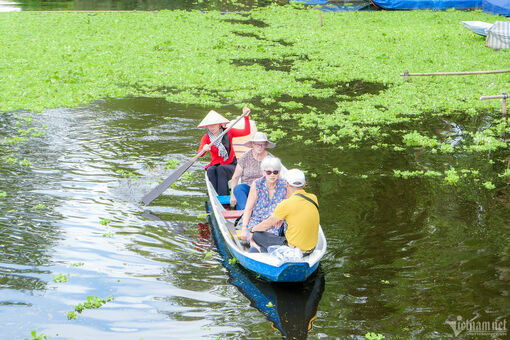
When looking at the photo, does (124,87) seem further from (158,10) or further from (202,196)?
(158,10)

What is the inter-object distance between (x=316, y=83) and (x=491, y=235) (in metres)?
13.2

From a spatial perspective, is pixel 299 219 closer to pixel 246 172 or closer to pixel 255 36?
pixel 246 172

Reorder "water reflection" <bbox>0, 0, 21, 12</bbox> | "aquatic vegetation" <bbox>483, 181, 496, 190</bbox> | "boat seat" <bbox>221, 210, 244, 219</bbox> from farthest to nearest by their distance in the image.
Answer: "water reflection" <bbox>0, 0, 21, 12</bbox> < "aquatic vegetation" <bbox>483, 181, 496, 190</bbox> < "boat seat" <bbox>221, 210, 244, 219</bbox>

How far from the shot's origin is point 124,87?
2239cm

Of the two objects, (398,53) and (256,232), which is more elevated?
(398,53)

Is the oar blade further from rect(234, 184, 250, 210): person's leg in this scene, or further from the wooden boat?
the wooden boat

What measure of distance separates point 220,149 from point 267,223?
3750 millimetres

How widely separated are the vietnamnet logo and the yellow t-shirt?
234cm

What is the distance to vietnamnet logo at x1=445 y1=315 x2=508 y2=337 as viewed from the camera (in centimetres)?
796

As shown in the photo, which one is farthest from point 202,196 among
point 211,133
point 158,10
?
point 158,10

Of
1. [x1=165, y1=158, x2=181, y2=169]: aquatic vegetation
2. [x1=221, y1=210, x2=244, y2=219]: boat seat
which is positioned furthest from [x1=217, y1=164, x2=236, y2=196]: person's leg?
[x1=165, y1=158, x2=181, y2=169]: aquatic vegetation

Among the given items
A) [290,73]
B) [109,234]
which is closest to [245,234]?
[109,234]

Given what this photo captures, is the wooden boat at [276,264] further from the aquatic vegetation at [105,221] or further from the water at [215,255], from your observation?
the aquatic vegetation at [105,221]

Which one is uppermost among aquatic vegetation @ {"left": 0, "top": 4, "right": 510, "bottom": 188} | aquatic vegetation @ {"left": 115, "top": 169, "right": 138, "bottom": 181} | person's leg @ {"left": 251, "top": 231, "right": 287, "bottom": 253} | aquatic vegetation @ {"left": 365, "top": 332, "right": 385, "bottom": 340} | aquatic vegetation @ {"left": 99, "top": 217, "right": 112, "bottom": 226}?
aquatic vegetation @ {"left": 0, "top": 4, "right": 510, "bottom": 188}
